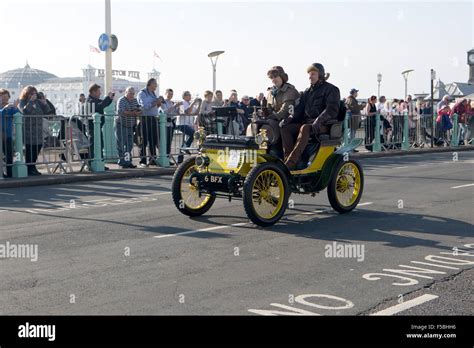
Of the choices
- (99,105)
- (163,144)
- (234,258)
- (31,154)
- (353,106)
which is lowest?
(234,258)

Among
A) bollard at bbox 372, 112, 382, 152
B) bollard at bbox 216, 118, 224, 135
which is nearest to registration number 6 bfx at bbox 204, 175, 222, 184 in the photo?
bollard at bbox 216, 118, 224, 135

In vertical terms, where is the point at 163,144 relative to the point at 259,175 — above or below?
above

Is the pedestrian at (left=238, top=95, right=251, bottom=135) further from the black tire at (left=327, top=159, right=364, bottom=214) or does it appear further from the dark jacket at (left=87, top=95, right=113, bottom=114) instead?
the black tire at (left=327, top=159, right=364, bottom=214)

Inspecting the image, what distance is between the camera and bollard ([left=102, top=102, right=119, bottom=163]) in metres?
17.4

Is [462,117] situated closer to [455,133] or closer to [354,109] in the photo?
[455,133]

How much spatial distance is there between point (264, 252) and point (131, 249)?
59.1 inches

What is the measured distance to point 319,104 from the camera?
34.5 ft

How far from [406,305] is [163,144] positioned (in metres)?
12.9

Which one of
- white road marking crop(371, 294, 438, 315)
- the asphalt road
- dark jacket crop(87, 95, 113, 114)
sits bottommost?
white road marking crop(371, 294, 438, 315)

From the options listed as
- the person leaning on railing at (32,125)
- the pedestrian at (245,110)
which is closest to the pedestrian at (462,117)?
the pedestrian at (245,110)

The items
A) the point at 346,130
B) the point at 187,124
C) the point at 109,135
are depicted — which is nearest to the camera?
the point at 109,135

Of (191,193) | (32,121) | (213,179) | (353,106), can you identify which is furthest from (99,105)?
(353,106)
